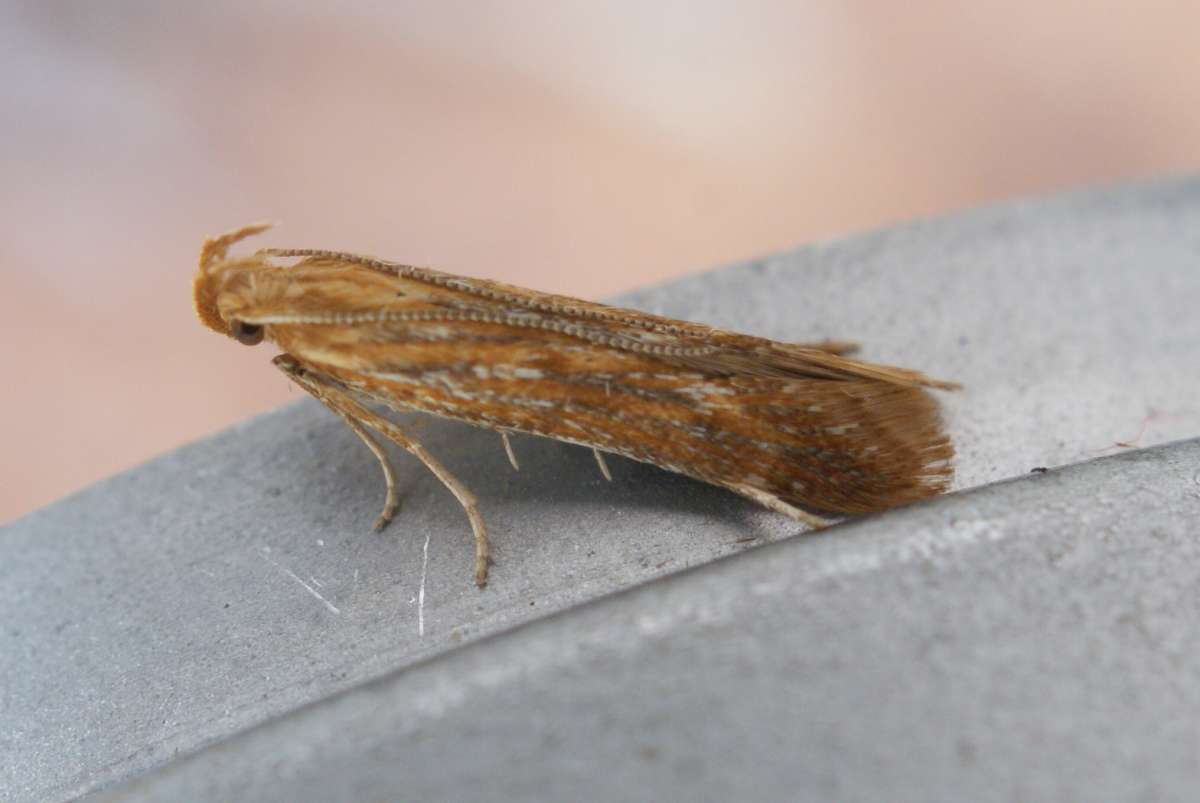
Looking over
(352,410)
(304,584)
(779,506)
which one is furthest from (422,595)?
(779,506)

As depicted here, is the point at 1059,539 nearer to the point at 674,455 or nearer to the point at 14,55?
the point at 674,455

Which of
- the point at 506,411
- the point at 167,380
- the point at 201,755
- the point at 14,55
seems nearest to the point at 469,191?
the point at 167,380

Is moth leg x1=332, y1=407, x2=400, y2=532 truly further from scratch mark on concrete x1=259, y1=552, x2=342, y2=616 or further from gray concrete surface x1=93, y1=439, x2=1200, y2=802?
gray concrete surface x1=93, y1=439, x2=1200, y2=802

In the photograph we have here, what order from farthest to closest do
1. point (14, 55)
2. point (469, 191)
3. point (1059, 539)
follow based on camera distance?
point (469, 191)
point (14, 55)
point (1059, 539)

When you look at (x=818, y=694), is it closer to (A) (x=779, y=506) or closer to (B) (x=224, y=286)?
(A) (x=779, y=506)

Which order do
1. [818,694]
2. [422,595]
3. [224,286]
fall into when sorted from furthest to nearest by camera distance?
[224,286] → [422,595] → [818,694]

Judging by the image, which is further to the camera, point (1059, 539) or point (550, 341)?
point (550, 341)

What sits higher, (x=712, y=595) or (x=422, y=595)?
(x=712, y=595)

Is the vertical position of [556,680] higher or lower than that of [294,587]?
higher
